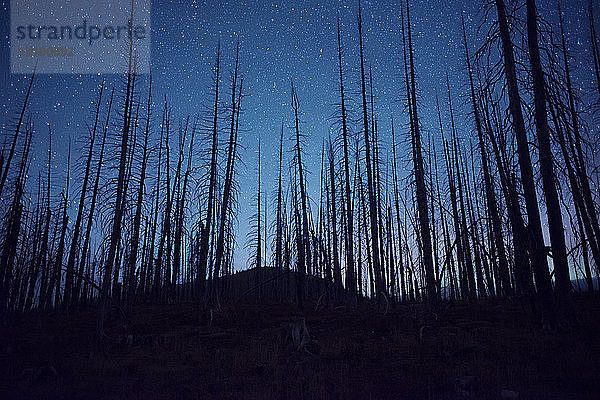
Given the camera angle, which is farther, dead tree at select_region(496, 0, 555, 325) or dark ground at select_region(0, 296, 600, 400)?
dead tree at select_region(496, 0, 555, 325)

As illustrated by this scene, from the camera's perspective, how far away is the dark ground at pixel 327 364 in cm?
502

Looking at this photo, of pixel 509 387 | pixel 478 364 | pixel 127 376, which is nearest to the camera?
pixel 509 387

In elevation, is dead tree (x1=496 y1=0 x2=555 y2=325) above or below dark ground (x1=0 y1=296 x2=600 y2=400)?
above

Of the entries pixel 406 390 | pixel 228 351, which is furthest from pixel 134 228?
pixel 406 390

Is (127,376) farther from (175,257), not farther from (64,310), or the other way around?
(64,310)

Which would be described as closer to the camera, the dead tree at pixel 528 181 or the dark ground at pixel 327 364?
the dark ground at pixel 327 364

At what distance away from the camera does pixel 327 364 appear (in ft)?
21.6

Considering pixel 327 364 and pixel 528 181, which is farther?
pixel 528 181

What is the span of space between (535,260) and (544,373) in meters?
3.02

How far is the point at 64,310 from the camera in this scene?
734 inches

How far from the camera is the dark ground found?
502cm

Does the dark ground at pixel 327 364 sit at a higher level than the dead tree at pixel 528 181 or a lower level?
lower

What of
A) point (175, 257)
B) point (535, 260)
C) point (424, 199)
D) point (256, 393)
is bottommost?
point (256, 393)

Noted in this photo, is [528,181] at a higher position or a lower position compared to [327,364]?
higher
